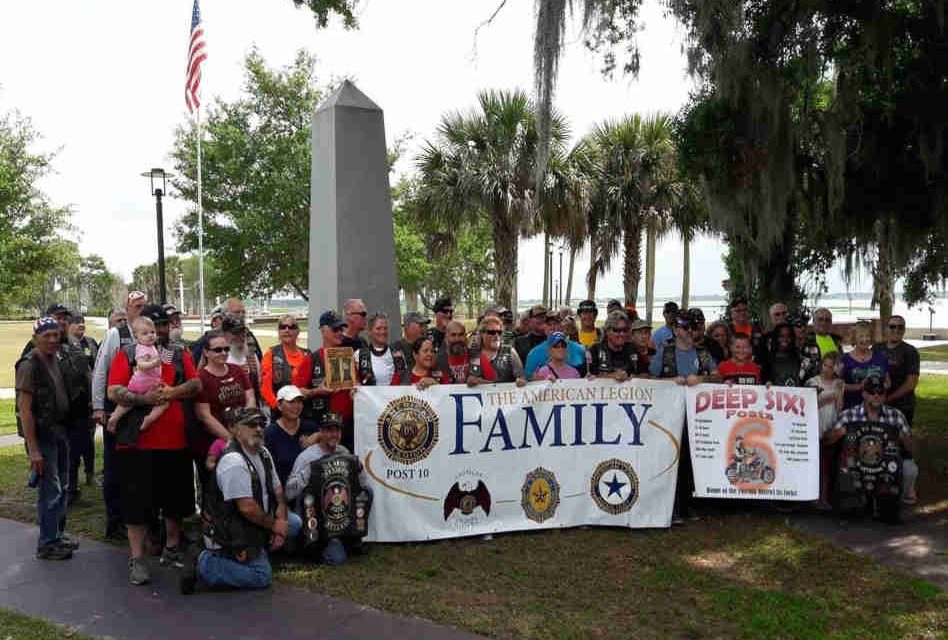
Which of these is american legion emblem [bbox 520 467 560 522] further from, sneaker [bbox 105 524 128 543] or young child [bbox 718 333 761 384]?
sneaker [bbox 105 524 128 543]

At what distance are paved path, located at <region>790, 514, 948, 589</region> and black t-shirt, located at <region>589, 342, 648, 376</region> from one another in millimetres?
1819

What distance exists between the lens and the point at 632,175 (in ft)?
64.3

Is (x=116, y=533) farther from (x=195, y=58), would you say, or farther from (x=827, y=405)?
(x=195, y=58)

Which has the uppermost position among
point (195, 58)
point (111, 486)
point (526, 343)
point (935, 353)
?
point (195, 58)

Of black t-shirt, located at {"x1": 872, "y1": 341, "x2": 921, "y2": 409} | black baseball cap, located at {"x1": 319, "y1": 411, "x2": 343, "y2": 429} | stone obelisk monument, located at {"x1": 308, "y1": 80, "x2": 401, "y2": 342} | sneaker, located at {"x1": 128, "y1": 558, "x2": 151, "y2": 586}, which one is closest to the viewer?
sneaker, located at {"x1": 128, "y1": 558, "x2": 151, "y2": 586}

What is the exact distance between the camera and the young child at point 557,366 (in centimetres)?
618

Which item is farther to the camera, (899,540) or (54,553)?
(899,540)

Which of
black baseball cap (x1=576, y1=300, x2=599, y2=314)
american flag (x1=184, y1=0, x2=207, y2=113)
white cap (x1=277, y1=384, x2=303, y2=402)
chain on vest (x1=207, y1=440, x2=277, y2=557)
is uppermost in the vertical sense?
american flag (x1=184, y1=0, x2=207, y2=113)

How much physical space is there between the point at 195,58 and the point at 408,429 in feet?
46.8

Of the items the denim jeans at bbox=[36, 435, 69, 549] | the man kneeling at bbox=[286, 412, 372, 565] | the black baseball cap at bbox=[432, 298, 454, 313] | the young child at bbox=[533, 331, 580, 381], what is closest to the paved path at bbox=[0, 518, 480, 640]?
the denim jeans at bbox=[36, 435, 69, 549]

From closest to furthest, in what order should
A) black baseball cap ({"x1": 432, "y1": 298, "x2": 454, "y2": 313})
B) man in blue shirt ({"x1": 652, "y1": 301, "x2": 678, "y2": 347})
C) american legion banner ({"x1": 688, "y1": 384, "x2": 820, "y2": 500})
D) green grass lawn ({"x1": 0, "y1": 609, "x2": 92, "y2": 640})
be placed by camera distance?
green grass lawn ({"x1": 0, "y1": 609, "x2": 92, "y2": 640}), american legion banner ({"x1": 688, "y1": 384, "x2": 820, "y2": 500}), black baseball cap ({"x1": 432, "y1": 298, "x2": 454, "y2": 313}), man in blue shirt ({"x1": 652, "y1": 301, "x2": 678, "y2": 347})

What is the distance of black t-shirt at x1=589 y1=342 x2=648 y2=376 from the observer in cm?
639

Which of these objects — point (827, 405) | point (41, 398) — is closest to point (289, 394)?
point (41, 398)

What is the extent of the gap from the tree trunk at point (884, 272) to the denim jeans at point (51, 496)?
805 centimetres
